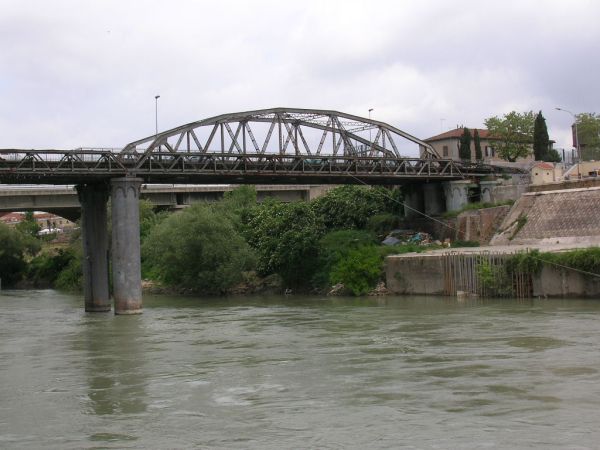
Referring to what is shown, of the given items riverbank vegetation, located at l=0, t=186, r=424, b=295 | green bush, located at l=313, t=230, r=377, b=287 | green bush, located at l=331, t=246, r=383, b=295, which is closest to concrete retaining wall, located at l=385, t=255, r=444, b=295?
green bush, located at l=331, t=246, r=383, b=295

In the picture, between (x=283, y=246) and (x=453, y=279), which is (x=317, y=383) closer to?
(x=453, y=279)

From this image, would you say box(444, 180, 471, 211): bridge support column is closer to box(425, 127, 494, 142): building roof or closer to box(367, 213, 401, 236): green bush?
box(367, 213, 401, 236): green bush

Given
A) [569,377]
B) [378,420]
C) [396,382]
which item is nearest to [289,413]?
[378,420]

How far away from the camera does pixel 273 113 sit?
68.4m

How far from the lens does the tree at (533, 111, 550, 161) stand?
92.8m

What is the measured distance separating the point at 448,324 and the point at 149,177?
28739mm

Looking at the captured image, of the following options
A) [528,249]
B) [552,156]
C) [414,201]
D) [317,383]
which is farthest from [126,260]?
[552,156]

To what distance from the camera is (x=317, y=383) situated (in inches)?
918

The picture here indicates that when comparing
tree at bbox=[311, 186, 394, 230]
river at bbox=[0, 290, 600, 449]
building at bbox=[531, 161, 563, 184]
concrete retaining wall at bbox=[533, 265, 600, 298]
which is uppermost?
building at bbox=[531, 161, 563, 184]

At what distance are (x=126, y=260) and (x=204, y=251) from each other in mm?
17292

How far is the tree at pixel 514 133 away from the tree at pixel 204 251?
41586 mm

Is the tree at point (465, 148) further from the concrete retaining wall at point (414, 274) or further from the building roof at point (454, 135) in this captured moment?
the concrete retaining wall at point (414, 274)

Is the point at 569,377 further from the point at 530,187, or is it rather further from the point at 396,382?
the point at 530,187

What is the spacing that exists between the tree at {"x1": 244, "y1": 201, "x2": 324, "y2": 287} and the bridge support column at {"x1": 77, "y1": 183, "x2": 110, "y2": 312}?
16.6 metres
